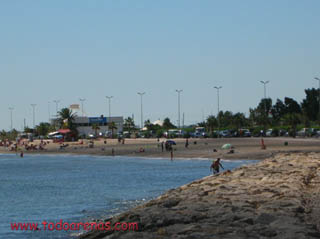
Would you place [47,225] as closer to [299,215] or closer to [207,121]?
[299,215]

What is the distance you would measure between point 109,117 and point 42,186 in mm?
128812

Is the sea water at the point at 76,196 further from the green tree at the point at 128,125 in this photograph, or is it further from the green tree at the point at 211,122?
the green tree at the point at 128,125

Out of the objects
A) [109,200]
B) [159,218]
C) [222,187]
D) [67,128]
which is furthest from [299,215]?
[67,128]

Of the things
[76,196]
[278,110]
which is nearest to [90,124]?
[278,110]

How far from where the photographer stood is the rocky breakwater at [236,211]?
47.2ft

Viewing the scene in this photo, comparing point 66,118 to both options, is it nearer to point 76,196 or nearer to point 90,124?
point 90,124

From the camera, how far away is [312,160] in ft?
103

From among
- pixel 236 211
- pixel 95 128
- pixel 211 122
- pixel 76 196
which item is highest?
pixel 211 122

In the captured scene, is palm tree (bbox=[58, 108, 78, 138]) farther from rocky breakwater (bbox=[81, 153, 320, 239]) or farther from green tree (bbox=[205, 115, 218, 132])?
rocky breakwater (bbox=[81, 153, 320, 239])

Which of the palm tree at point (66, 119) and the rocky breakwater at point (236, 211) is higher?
the palm tree at point (66, 119)

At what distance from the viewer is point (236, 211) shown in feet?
54.1

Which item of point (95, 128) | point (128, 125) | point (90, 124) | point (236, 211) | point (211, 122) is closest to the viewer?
point (236, 211)

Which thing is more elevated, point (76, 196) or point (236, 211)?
point (236, 211)

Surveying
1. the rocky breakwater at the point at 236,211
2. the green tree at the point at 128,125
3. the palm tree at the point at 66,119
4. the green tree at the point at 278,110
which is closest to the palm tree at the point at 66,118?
the palm tree at the point at 66,119
